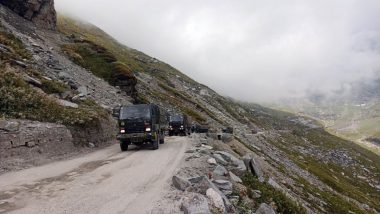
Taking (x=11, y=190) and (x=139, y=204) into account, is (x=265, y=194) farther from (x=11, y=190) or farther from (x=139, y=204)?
(x=11, y=190)

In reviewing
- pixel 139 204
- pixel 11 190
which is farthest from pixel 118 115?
pixel 139 204

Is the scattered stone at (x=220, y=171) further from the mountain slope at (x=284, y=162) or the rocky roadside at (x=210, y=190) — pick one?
the mountain slope at (x=284, y=162)

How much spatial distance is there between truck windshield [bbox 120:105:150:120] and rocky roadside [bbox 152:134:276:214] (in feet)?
31.5

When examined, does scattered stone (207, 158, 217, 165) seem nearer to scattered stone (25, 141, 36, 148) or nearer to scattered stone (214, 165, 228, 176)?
scattered stone (214, 165, 228, 176)

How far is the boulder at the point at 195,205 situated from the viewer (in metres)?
12.0

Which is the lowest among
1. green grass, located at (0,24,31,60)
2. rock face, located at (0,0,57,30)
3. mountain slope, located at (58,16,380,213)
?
mountain slope, located at (58,16,380,213)

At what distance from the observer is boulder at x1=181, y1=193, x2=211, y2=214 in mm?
11985

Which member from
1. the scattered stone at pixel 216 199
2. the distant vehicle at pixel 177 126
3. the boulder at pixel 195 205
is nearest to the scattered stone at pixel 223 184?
the scattered stone at pixel 216 199

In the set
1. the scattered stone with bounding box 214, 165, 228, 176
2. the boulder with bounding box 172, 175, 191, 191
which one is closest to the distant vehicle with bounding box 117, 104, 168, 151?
the scattered stone with bounding box 214, 165, 228, 176

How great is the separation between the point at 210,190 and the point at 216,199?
1.70 feet

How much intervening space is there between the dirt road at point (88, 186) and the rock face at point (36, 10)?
5258 centimetres

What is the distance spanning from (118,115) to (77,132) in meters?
3.71

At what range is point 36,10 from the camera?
2771 inches

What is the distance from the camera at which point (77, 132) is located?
99.2 feet
